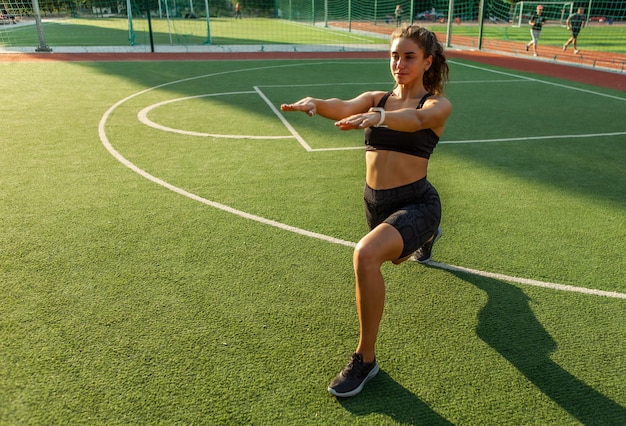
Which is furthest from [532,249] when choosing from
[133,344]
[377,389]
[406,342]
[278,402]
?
[133,344]

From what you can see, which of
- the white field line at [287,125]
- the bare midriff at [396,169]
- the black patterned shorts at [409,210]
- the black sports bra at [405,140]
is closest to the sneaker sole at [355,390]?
the black patterned shorts at [409,210]

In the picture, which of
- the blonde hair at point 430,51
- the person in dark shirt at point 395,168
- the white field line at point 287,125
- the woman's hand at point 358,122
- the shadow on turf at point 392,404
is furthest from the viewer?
the white field line at point 287,125

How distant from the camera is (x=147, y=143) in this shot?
7.36 m

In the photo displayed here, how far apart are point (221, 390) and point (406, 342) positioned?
119 cm

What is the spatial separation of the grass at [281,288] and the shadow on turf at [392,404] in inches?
0.5

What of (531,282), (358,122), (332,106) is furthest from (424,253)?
(358,122)

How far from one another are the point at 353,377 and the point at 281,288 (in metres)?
1.14

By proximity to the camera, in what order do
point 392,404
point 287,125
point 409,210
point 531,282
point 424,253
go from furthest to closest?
1. point 287,125
2. point 424,253
3. point 531,282
4. point 409,210
5. point 392,404

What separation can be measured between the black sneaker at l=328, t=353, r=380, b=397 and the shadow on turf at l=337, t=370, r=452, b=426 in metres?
0.04

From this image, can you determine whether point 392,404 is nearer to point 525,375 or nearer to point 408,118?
point 525,375

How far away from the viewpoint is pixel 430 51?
3.16 meters

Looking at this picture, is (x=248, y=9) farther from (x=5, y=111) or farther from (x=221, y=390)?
(x=221, y=390)

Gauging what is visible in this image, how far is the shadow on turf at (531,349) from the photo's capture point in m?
2.75

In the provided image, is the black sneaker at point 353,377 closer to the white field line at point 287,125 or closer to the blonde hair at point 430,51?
the blonde hair at point 430,51
